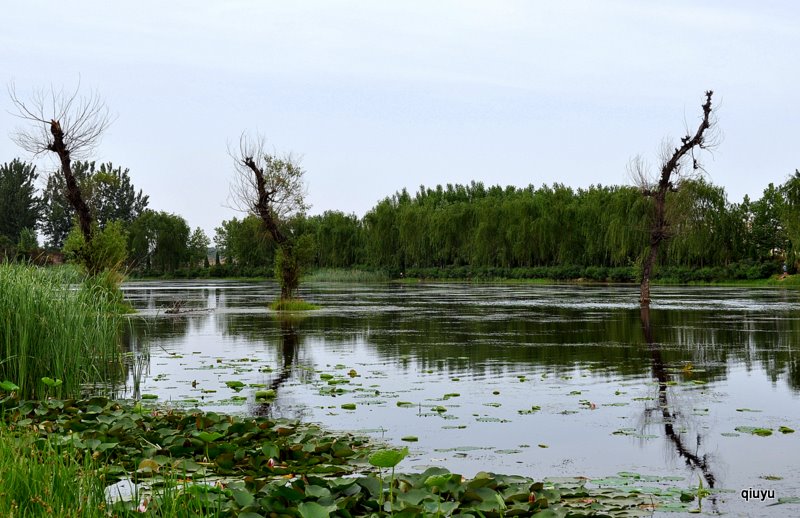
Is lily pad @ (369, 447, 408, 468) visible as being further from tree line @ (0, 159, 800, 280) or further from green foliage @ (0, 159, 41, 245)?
green foliage @ (0, 159, 41, 245)

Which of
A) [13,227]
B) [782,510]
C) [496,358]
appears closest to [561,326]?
[496,358]

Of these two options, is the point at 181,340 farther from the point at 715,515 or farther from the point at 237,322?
the point at 715,515

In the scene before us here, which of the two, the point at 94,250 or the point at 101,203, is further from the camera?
the point at 101,203

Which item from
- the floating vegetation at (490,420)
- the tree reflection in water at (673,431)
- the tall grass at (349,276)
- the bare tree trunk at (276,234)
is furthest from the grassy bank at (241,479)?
the tall grass at (349,276)

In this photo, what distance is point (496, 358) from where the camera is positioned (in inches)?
573

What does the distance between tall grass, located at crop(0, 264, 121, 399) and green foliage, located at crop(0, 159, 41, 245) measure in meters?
86.0

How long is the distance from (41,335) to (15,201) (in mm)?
89279

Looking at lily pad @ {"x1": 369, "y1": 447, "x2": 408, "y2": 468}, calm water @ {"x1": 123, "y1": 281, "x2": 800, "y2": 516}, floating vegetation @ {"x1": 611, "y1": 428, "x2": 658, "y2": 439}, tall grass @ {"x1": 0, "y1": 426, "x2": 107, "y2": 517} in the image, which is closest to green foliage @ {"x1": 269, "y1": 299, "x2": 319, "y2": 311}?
calm water @ {"x1": 123, "y1": 281, "x2": 800, "y2": 516}

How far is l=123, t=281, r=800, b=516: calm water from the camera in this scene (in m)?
7.01

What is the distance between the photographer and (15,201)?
90.3 meters

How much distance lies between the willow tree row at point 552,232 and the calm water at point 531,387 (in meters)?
27.1

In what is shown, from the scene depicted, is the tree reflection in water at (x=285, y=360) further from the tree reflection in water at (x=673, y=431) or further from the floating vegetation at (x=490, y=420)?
the tree reflection in water at (x=673, y=431)

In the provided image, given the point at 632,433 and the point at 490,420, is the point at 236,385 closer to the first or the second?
the point at 490,420

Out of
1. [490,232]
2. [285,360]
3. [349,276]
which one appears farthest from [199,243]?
[285,360]
